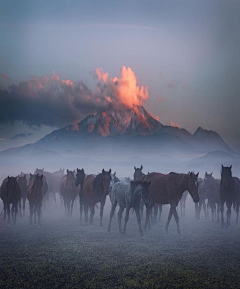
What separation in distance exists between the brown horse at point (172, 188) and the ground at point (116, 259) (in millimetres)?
1978

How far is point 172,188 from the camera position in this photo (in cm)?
1786

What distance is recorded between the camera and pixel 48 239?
50.8ft

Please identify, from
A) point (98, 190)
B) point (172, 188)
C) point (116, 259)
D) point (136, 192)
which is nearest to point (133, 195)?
point (136, 192)

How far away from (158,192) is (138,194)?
10.5 ft

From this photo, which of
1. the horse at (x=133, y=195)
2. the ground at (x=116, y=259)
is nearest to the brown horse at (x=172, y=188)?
the horse at (x=133, y=195)

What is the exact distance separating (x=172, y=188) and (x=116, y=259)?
7.19 metres

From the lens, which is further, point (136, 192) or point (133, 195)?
point (133, 195)

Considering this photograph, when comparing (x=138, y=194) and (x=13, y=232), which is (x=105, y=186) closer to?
(x=138, y=194)

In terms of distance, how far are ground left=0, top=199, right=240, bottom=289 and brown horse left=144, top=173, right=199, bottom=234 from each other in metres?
1.98

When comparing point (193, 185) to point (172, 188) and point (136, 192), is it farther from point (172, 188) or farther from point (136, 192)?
point (136, 192)

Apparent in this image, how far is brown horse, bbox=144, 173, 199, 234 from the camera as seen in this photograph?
668 inches

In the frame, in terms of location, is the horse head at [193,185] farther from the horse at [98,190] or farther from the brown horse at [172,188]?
the horse at [98,190]

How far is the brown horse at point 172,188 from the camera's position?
17.0 m

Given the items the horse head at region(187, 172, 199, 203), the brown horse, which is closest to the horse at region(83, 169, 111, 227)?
the brown horse
